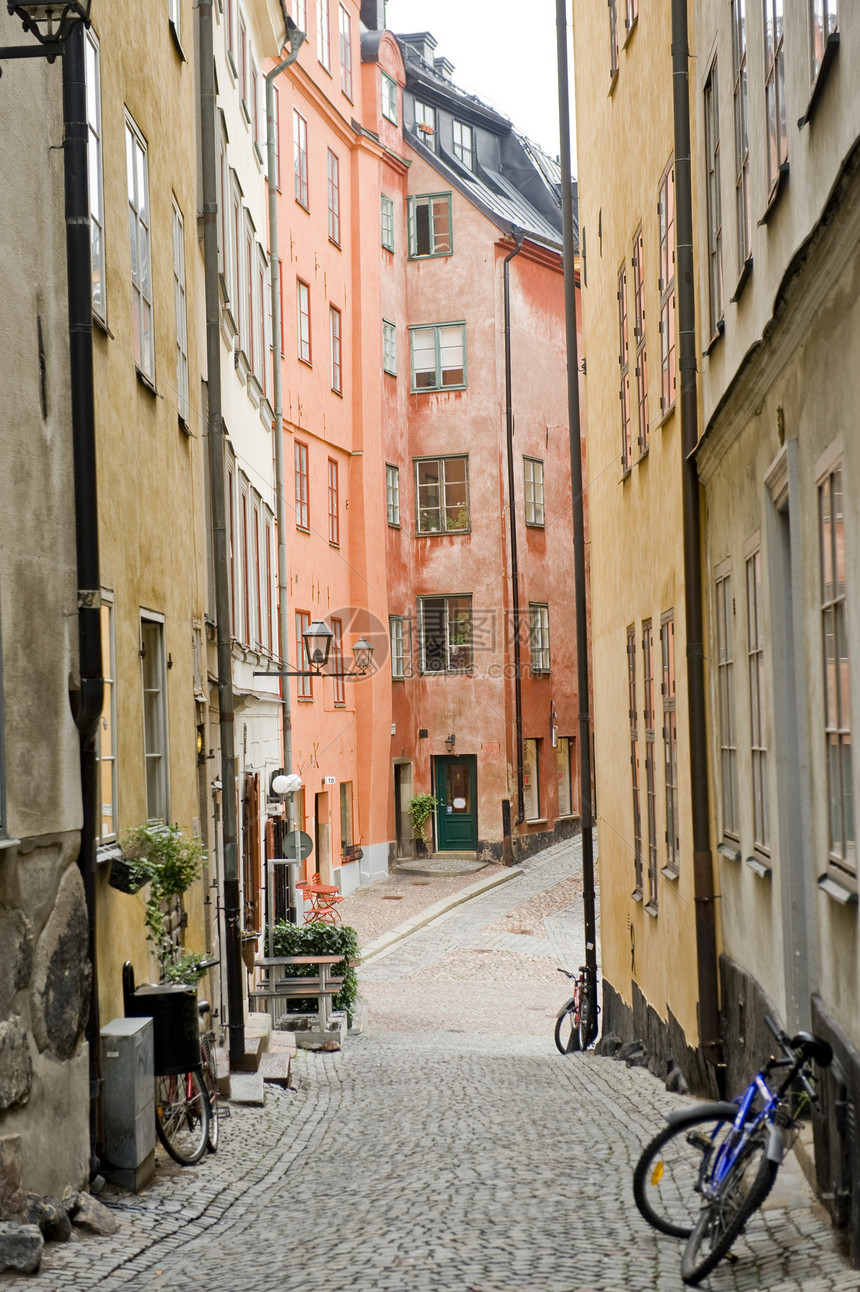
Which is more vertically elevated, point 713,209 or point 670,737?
point 713,209

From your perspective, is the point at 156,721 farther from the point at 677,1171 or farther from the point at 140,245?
the point at 677,1171

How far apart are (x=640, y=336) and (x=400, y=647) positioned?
22.1 meters

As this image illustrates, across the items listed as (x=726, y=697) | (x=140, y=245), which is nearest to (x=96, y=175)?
(x=140, y=245)

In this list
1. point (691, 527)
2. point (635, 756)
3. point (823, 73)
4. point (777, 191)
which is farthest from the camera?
point (635, 756)

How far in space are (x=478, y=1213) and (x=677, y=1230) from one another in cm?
113

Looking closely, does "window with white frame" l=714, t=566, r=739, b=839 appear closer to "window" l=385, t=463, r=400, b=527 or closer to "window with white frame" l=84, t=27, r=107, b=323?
"window with white frame" l=84, t=27, r=107, b=323

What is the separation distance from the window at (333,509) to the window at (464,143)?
12651 mm

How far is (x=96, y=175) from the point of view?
9.29m

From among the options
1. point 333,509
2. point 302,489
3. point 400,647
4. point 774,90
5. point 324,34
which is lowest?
point 400,647

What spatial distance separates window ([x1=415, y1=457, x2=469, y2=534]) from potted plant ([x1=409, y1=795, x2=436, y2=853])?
6098 mm

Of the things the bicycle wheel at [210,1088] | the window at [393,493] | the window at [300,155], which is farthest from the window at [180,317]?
the window at [393,493]

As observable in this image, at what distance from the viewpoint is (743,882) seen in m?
9.45

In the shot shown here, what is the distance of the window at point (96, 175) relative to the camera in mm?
9156

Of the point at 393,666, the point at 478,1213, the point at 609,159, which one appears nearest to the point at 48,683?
the point at 478,1213
